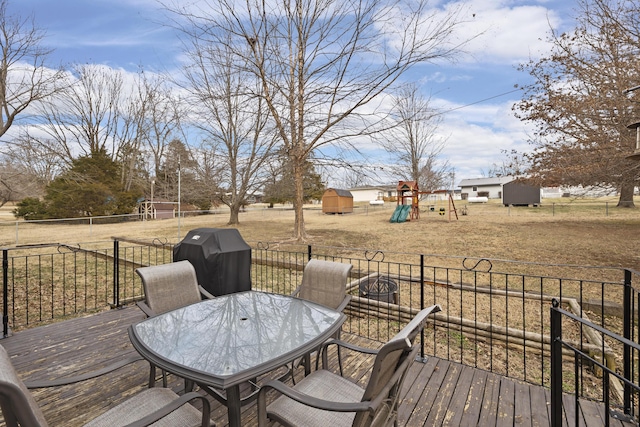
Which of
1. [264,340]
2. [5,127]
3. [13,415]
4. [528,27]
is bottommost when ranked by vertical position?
[264,340]

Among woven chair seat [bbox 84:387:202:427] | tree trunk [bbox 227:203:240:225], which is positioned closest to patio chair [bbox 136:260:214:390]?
woven chair seat [bbox 84:387:202:427]

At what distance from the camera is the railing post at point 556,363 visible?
1.69m

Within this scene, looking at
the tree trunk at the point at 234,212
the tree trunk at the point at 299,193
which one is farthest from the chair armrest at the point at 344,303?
the tree trunk at the point at 234,212

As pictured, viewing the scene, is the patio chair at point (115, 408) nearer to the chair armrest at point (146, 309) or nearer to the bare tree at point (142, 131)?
the chair armrest at point (146, 309)

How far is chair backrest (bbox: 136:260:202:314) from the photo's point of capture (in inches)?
102

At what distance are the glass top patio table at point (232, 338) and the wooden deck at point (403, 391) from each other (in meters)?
0.69

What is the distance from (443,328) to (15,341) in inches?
217

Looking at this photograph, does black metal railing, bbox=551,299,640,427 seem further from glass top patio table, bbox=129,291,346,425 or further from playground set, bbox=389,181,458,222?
playground set, bbox=389,181,458,222

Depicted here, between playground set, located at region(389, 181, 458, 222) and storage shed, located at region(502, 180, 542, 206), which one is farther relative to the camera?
storage shed, located at region(502, 180, 542, 206)

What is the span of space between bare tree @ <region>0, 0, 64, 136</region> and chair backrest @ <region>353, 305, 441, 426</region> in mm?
13571

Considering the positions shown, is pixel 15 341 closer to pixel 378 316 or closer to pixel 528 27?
pixel 378 316

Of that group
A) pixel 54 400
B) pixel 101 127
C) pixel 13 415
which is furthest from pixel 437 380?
pixel 101 127

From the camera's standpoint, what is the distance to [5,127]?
9430mm

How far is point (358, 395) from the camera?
68.7 inches
